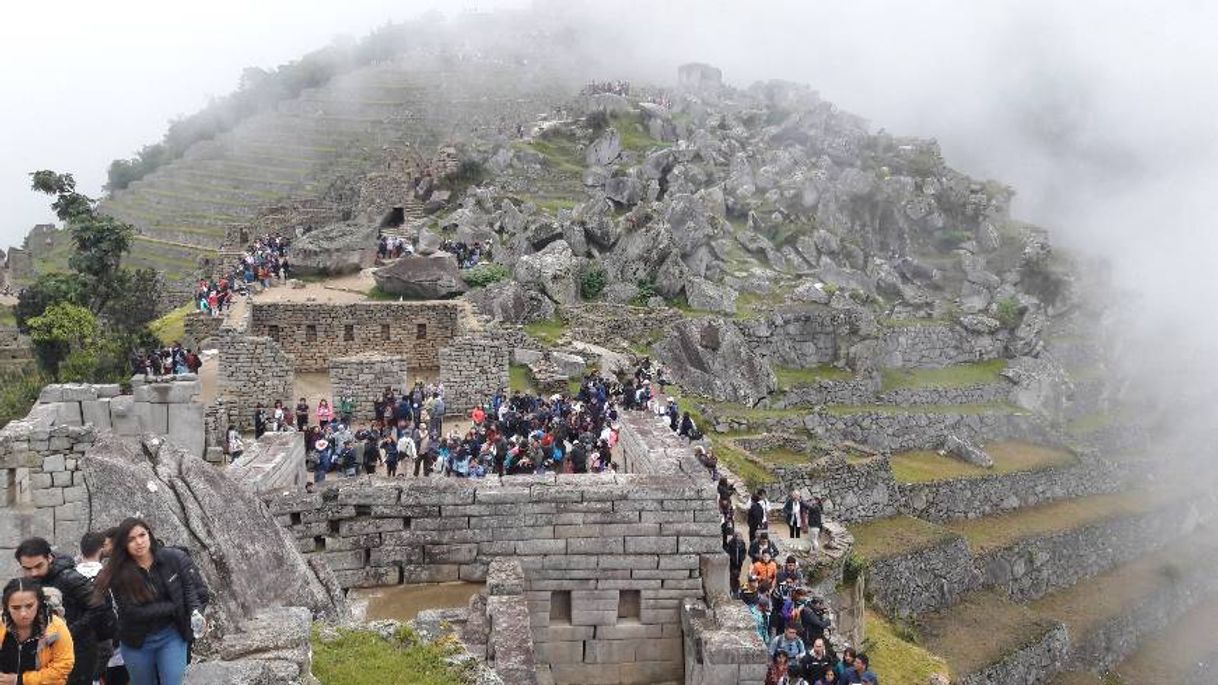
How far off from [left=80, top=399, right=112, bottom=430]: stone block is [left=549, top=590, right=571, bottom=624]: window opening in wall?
6.30 meters

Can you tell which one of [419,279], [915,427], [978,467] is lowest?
[978,467]

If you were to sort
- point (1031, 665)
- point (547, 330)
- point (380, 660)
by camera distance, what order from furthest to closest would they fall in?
point (547, 330) → point (1031, 665) → point (380, 660)

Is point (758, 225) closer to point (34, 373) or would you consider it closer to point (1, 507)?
point (34, 373)

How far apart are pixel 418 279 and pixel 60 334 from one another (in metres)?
12.2

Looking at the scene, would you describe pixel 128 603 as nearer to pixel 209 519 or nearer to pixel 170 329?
pixel 209 519

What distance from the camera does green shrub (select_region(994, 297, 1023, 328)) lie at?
4462cm

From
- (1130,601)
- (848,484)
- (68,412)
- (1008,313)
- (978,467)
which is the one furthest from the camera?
(1008,313)

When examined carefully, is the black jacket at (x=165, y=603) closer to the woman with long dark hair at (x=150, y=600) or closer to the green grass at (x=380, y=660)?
the woman with long dark hair at (x=150, y=600)

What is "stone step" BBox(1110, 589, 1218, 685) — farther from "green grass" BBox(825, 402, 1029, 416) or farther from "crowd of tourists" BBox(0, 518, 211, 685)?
"crowd of tourists" BBox(0, 518, 211, 685)

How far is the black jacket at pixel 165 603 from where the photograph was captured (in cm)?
575

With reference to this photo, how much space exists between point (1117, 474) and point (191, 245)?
4905 cm

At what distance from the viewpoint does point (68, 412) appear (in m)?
11.8

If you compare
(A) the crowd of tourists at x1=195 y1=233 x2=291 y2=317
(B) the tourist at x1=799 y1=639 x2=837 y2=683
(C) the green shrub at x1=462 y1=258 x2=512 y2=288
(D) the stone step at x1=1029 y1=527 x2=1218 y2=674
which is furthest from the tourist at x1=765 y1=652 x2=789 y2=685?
(C) the green shrub at x1=462 y1=258 x2=512 y2=288

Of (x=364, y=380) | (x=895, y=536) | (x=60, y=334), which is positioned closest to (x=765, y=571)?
(x=364, y=380)
